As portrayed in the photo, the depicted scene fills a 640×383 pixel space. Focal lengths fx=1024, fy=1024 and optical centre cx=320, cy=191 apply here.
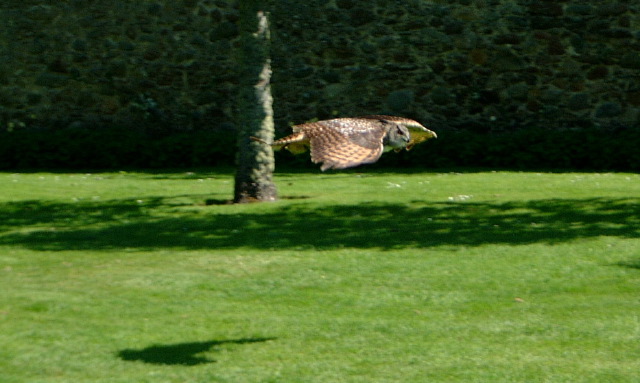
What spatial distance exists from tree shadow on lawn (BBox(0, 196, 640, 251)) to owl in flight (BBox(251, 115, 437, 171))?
423 centimetres

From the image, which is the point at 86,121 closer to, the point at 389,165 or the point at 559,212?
the point at 389,165

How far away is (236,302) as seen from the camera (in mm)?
8031

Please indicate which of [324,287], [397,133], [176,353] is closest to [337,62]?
[324,287]

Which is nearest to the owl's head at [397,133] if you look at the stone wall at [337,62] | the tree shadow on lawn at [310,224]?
the tree shadow on lawn at [310,224]

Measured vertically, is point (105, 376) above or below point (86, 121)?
below

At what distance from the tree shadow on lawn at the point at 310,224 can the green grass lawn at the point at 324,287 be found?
1.4 inches

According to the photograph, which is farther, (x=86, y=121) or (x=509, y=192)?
(x=86, y=121)

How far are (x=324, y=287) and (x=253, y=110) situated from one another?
17.1ft

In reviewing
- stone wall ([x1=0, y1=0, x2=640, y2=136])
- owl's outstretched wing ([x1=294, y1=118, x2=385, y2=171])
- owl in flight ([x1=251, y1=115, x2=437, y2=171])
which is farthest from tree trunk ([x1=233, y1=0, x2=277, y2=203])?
owl's outstretched wing ([x1=294, y1=118, x2=385, y2=171])

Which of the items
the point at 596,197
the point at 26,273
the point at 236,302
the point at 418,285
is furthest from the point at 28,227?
the point at 596,197

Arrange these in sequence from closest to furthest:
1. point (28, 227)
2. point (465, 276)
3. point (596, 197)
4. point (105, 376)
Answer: point (105, 376) < point (465, 276) < point (28, 227) < point (596, 197)

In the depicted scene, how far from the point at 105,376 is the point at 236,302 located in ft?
6.25

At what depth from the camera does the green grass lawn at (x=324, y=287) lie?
652cm

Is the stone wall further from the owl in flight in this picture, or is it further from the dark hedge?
the owl in flight
